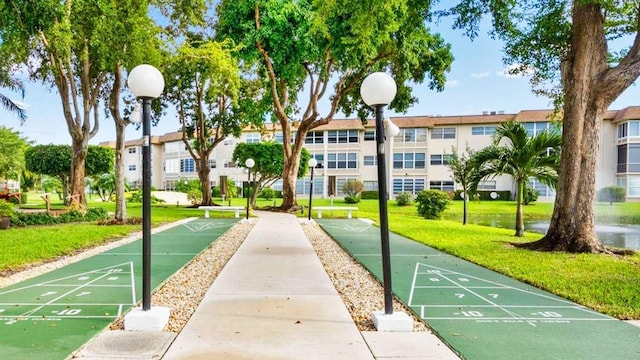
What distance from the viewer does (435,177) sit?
1527 inches

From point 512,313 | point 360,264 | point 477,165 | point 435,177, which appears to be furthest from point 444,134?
point 512,313

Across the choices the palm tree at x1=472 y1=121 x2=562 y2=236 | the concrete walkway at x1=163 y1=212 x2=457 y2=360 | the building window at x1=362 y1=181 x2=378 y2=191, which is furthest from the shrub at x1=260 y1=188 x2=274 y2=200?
the concrete walkway at x1=163 y1=212 x2=457 y2=360

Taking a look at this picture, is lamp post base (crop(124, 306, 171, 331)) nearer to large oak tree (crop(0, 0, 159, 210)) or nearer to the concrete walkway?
the concrete walkway

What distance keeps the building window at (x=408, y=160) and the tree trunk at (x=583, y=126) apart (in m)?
30.3

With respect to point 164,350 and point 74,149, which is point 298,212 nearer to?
point 74,149

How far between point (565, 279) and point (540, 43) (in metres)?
7.33

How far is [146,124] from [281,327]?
2467mm

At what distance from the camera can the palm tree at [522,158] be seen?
38.7 ft

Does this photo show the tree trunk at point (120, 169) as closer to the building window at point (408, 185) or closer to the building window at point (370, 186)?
the building window at point (370, 186)

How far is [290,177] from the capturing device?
70.0ft

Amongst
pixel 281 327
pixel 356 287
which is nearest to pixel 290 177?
pixel 356 287

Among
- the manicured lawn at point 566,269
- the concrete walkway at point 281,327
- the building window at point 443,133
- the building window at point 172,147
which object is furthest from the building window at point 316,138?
the concrete walkway at point 281,327

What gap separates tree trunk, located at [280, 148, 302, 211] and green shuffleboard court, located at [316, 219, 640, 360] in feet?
46.4

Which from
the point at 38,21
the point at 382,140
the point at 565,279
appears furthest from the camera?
the point at 38,21
